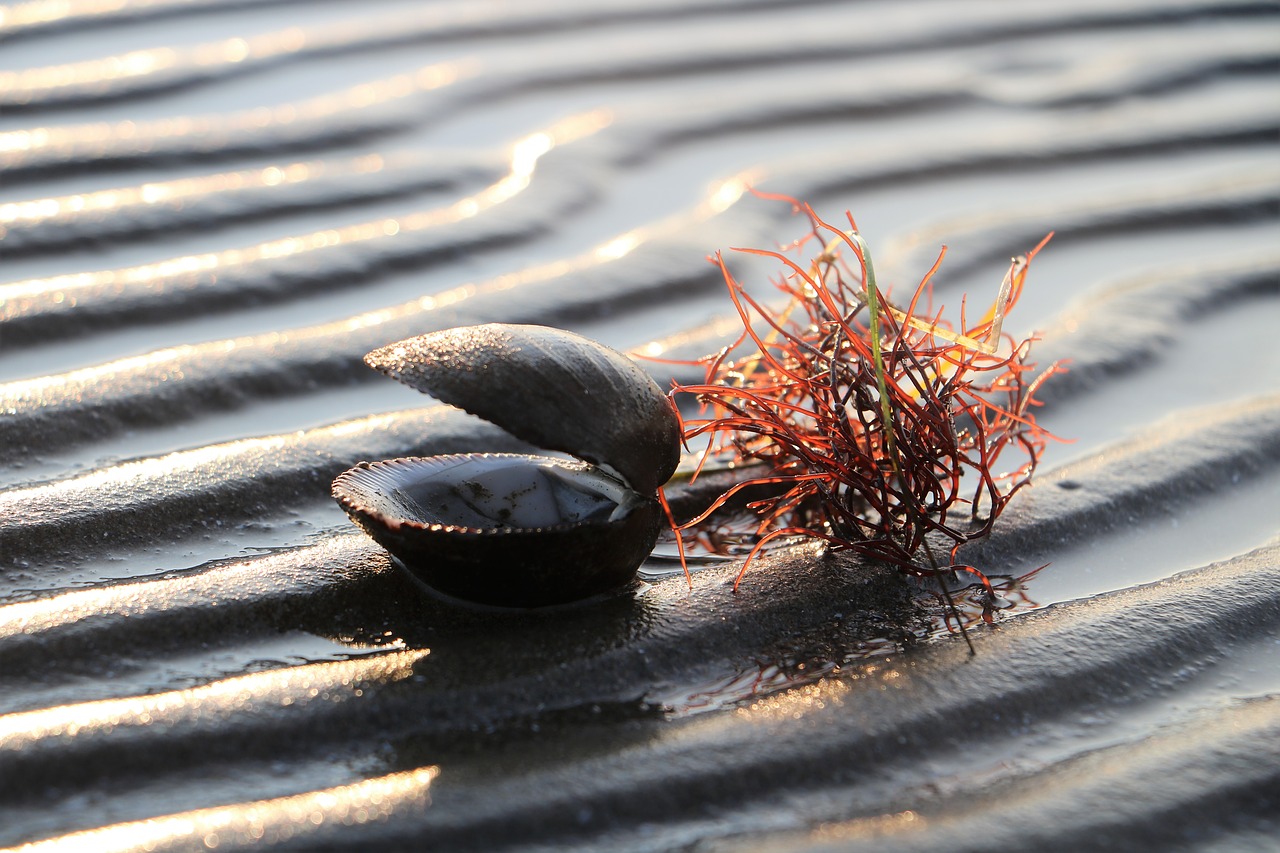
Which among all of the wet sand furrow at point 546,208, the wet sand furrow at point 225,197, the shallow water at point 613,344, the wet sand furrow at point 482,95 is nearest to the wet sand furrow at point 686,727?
the shallow water at point 613,344

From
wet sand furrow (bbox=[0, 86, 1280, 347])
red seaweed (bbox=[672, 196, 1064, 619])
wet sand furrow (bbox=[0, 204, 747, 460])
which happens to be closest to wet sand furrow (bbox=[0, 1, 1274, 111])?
wet sand furrow (bbox=[0, 86, 1280, 347])

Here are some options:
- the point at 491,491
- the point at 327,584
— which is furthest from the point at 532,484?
the point at 327,584

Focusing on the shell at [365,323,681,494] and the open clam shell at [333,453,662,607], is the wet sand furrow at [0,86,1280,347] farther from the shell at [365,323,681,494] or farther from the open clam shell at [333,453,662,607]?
the shell at [365,323,681,494]

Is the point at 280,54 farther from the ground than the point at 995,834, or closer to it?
farther from the ground

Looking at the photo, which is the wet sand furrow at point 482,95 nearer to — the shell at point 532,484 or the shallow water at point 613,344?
the shallow water at point 613,344

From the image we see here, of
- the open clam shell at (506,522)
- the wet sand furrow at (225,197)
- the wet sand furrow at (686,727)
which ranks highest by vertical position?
the wet sand furrow at (225,197)

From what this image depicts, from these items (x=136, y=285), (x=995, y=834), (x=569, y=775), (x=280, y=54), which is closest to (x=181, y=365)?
(x=136, y=285)

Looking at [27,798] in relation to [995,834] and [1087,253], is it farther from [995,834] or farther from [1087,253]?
[1087,253]
